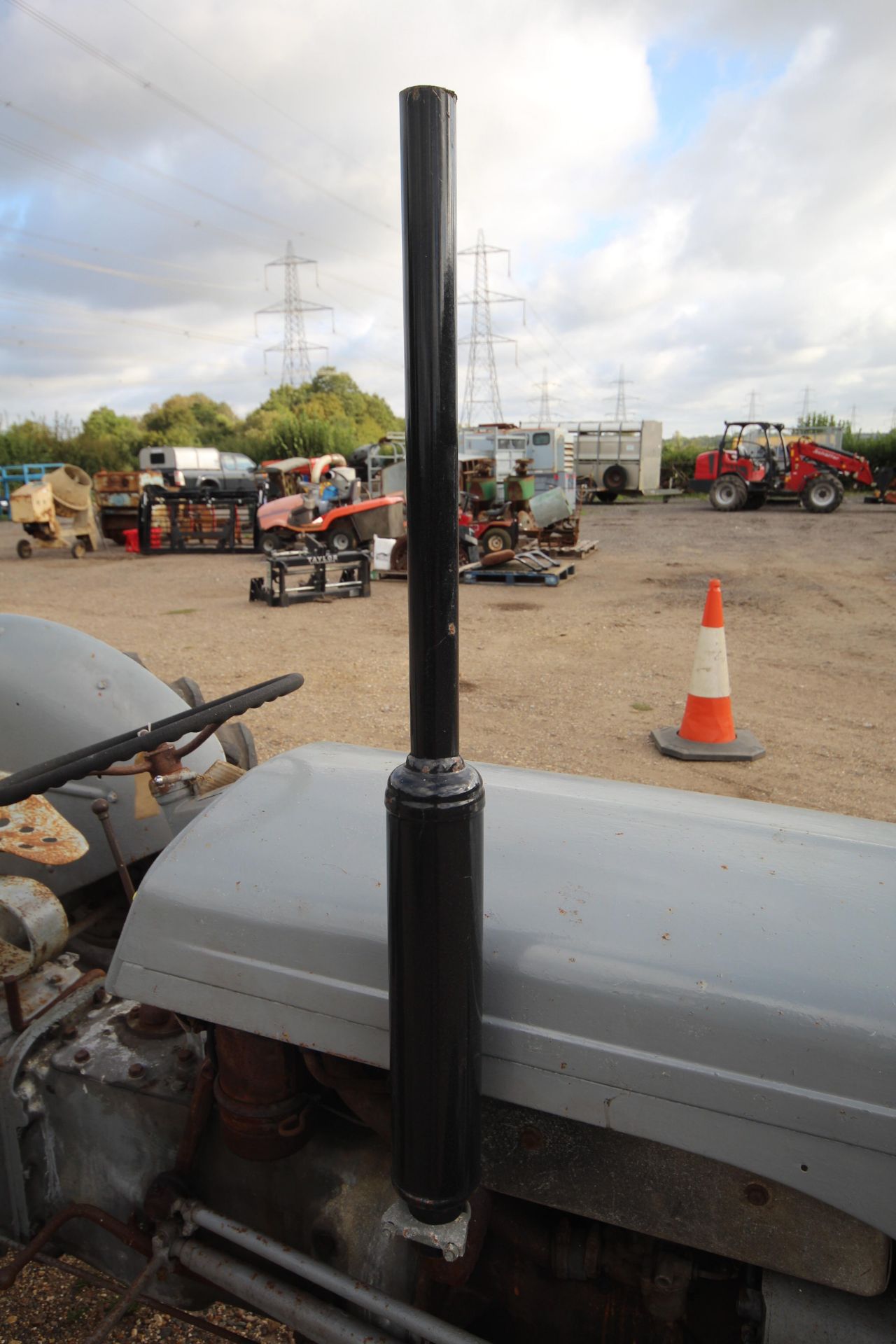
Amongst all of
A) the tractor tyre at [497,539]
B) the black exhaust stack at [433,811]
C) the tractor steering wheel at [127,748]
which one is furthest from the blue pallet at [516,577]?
the black exhaust stack at [433,811]

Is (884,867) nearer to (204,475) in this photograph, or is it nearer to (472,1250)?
(472,1250)

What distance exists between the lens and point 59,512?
53.6ft

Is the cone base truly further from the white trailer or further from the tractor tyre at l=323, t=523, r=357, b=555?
the white trailer

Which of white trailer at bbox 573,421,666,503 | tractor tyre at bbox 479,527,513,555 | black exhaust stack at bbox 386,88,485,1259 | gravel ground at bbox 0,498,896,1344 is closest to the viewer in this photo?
black exhaust stack at bbox 386,88,485,1259

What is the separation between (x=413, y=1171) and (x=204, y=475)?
28.9 m

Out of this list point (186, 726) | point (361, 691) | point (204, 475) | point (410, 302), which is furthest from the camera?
point (204, 475)

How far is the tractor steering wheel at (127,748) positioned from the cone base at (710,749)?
138 inches

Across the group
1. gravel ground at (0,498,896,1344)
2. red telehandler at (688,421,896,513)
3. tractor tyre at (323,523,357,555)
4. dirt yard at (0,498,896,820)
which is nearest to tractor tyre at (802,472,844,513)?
red telehandler at (688,421,896,513)

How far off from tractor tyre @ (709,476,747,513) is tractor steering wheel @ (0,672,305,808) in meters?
22.3

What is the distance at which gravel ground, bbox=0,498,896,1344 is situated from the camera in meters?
4.57

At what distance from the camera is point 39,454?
135ft

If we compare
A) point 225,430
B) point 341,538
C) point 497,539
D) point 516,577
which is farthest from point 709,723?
point 225,430

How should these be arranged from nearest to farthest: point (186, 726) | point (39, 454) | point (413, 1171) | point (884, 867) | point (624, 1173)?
point (413, 1171) < point (624, 1173) < point (884, 867) < point (186, 726) < point (39, 454)

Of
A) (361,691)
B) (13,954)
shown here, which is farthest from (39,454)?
(13,954)
